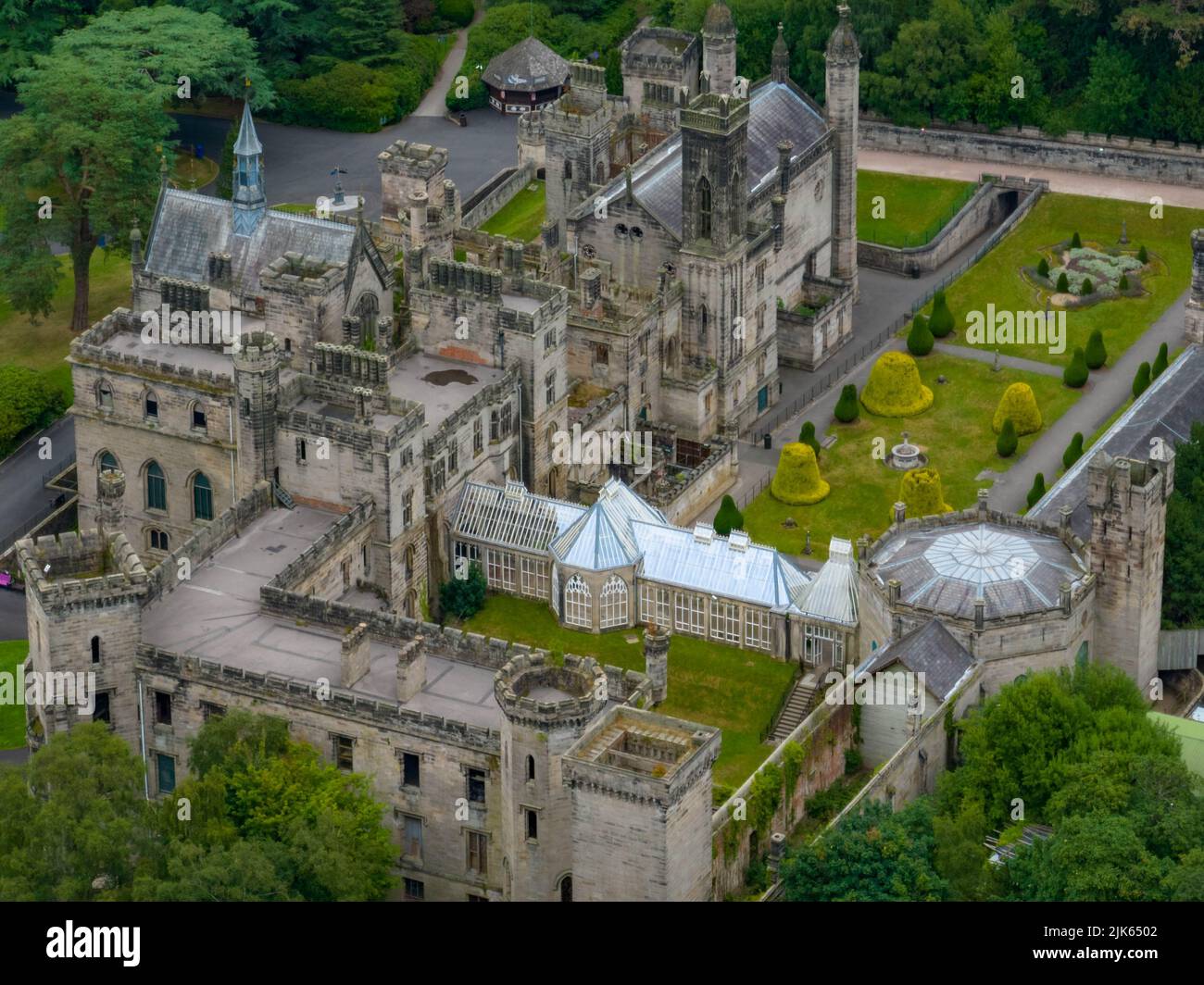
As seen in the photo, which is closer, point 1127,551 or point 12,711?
point 1127,551

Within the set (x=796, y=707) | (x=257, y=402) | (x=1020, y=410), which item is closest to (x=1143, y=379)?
(x=1020, y=410)

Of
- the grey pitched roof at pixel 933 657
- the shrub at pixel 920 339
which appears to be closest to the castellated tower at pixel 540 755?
the grey pitched roof at pixel 933 657

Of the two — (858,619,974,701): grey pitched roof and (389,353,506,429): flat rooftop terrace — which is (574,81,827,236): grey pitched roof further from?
(858,619,974,701): grey pitched roof

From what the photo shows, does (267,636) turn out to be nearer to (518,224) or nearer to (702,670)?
(702,670)

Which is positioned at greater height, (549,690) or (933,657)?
(549,690)

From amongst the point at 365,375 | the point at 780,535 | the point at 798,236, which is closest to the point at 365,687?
the point at 365,375

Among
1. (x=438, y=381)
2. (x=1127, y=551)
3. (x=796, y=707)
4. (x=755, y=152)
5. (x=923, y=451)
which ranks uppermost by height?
(x=755, y=152)

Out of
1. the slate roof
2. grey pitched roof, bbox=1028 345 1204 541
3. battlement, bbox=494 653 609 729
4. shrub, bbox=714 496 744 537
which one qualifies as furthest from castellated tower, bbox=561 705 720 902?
shrub, bbox=714 496 744 537

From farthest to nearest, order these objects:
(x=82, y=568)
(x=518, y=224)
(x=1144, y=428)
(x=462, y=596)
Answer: (x=518, y=224) → (x=1144, y=428) → (x=462, y=596) → (x=82, y=568)
